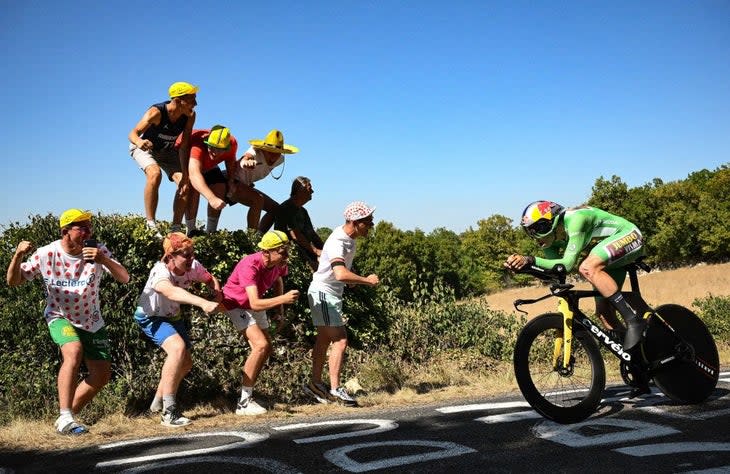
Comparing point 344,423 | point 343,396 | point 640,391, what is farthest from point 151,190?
point 640,391

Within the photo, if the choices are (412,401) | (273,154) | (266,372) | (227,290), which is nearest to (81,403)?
(227,290)

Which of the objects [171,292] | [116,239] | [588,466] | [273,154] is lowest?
[588,466]

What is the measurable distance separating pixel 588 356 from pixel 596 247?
1018 millimetres

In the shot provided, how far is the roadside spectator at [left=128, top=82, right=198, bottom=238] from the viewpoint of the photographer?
7730mm

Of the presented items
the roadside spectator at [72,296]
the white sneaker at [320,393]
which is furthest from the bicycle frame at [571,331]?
the roadside spectator at [72,296]

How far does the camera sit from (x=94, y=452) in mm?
5121

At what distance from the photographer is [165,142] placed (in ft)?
26.5

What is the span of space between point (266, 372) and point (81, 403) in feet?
7.39

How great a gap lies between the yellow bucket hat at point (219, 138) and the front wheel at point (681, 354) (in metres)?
5.05

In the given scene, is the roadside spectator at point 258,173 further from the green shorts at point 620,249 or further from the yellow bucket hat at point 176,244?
the green shorts at point 620,249

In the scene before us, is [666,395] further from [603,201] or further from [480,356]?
[603,201]

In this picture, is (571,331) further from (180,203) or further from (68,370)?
(180,203)

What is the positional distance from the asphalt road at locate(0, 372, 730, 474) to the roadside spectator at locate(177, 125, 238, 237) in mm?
3044

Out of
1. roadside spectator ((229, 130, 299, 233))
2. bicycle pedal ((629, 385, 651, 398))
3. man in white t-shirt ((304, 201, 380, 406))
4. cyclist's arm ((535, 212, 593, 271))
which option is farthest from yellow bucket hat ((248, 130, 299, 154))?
bicycle pedal ((629, 385, 651, 398))
